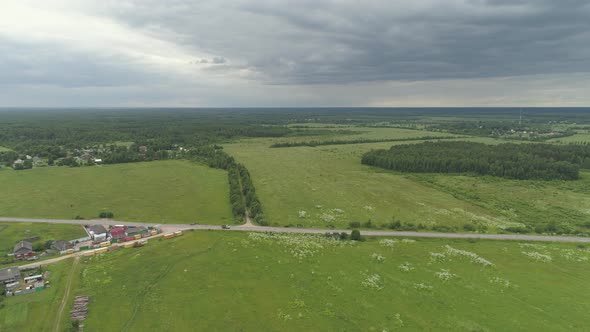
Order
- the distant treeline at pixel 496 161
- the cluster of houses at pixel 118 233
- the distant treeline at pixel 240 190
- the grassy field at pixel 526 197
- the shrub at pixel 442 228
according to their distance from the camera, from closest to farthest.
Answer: the cluster of houses at pixel 118 233 → the shrub at pixel 442 228 → the distant treeline at pixel 240 190 → the grassy field at pixel 526 197 → the distant treeline at pixel 496 161

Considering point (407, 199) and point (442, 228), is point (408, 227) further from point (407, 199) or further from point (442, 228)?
point (407, 199)

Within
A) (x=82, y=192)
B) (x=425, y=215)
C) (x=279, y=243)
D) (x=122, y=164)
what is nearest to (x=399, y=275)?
(x=279, y=243)

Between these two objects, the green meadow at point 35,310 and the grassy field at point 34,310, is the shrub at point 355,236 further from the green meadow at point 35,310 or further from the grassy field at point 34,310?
the grassy field at point 34,310

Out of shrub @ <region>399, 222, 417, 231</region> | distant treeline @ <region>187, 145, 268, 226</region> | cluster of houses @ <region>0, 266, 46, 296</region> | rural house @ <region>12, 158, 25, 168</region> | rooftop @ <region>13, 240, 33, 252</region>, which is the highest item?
rural house @ <region>12, 158, 25, 168</region>

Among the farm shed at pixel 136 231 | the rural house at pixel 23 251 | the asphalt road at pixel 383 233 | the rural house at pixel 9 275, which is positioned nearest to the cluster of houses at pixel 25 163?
the asphalt road at pixel 383 233

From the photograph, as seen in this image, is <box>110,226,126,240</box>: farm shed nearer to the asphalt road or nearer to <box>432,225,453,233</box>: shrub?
the asphalt road

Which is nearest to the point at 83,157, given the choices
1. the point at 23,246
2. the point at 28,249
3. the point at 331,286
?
the point at 23,246

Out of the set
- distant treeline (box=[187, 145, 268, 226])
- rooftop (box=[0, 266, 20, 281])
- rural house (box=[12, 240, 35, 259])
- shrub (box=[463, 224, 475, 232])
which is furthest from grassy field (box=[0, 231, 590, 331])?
distant treeline (box=[187, 145, 268, 226])
